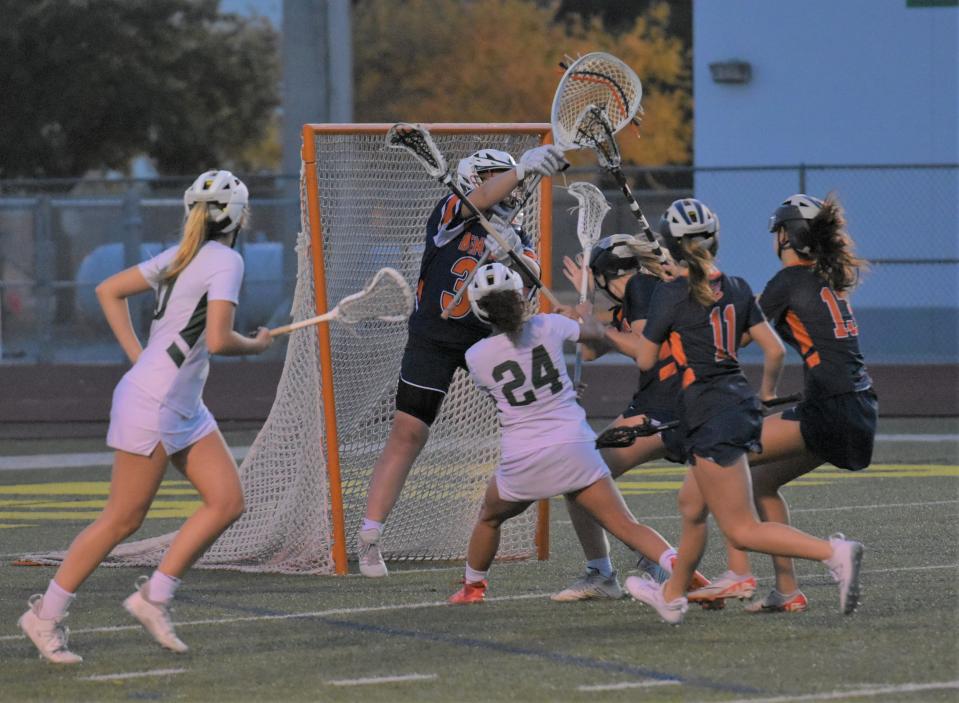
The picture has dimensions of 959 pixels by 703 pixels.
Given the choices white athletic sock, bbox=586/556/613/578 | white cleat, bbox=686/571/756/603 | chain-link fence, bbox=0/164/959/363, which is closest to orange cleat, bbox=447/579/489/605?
white athletic sock, bbox=586/556/613/578

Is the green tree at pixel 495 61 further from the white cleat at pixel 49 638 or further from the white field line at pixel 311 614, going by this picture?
the white cleat at pixel 49 638

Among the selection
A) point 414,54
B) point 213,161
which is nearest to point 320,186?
point 213,161

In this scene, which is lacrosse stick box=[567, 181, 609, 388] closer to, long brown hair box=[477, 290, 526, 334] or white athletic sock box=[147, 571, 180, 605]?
long brown hair box=[477, 290, 526, 334]

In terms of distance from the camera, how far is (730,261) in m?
22.7

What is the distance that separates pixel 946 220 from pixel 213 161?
27.5 m

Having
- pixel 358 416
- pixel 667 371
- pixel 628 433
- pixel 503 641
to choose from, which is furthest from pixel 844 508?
pixel 503 641

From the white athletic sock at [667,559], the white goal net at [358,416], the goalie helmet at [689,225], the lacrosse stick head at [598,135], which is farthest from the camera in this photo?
the white goal net at [358,416]

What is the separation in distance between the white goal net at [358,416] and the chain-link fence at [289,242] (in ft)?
35.3

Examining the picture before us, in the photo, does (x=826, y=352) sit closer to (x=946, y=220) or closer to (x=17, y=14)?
(x=946, y=220)

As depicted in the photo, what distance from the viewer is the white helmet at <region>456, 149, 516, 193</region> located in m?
8.34

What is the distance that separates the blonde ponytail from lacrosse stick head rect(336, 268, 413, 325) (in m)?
0.91

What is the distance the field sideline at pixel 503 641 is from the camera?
590cm

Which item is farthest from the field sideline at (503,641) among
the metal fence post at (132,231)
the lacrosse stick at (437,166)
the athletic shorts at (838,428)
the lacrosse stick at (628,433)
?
the metal fence post at (132,231)

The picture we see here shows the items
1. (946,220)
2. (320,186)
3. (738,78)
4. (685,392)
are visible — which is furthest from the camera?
(738,78)
